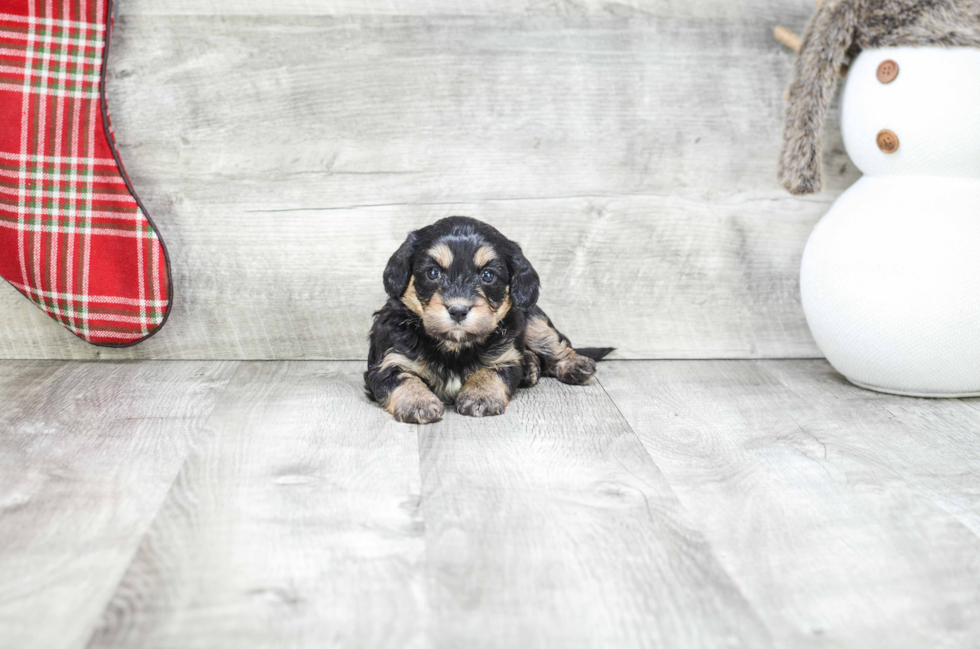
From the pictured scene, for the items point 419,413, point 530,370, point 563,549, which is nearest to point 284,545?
point 563,549

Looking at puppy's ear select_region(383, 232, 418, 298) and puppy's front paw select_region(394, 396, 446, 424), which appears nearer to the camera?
puppy's front paw select_region(394, 396, 446, 424)

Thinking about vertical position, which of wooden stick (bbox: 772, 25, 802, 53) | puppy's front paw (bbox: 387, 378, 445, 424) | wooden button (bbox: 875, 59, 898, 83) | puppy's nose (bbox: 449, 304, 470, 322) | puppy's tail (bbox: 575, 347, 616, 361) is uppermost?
wooden stick (bbox: 772, 25, 802, 53)

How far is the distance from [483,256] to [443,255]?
11 cm

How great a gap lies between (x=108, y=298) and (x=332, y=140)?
0.88 meters

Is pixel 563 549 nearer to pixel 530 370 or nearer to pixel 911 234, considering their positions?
pixel 530 370

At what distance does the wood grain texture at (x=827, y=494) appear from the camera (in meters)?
1.43

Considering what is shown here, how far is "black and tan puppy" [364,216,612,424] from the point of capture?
7.88ft

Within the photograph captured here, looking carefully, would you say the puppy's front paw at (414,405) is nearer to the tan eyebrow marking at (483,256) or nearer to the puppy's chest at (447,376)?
the puppy's chest at (447,376)

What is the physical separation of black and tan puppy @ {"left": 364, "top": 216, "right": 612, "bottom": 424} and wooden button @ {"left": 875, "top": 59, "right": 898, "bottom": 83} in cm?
115

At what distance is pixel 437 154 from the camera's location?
3.03 meters

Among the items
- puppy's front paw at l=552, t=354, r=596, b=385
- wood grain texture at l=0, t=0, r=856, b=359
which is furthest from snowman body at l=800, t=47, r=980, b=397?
puppy's front paw at l=552, t=354, r=596, b=385

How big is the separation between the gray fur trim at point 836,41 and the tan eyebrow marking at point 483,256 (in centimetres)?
96

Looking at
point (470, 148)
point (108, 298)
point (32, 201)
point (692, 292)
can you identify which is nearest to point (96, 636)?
point (108, 298)

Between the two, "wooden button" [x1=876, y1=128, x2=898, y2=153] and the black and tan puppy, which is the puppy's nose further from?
"wooden button" [x1=876, y1=128, x2=898, y2=153]
